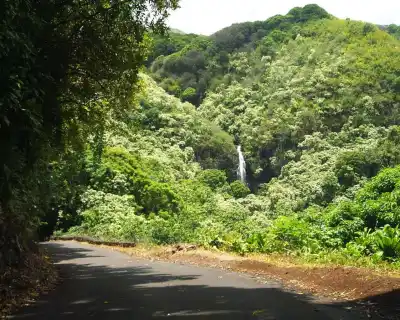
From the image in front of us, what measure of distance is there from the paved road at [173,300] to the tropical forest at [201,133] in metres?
2.05

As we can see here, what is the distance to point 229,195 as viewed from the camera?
63.9 m

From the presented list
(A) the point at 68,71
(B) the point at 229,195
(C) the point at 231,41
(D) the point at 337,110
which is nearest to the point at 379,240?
(A) the point at 68,71

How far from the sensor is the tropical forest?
11.2 meters

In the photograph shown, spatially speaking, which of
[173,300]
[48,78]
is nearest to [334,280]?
[173,300]

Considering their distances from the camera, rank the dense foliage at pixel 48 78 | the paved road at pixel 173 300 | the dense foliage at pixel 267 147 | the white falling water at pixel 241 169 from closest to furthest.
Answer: the paved road at pixel 173 300 < the dense foliage at pixel 48 78 < the dense foliage at pixel 267 147 < the white falling water at pixel 241 169

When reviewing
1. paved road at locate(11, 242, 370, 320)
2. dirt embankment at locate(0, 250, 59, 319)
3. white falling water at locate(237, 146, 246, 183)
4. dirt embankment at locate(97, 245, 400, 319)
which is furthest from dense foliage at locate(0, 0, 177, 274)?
white falling water at locate(237, 146, 246, 183)

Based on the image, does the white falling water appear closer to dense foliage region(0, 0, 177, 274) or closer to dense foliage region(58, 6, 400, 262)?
dense foliage region(58, 6, 400, 262)

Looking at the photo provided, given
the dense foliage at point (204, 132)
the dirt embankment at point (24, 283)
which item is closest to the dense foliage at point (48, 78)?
the dense foliage at point (204, 132)

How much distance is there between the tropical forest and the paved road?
2.05 meters

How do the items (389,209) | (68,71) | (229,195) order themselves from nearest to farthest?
(68,71)
(389,209)
(229,195)

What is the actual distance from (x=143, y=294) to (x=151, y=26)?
24.8 feet

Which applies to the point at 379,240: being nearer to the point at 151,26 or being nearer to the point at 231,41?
the point at 151,26

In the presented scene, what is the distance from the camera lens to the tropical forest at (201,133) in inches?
443

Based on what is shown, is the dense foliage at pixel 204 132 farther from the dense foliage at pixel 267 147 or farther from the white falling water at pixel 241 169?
the white falling water at pixel 241 169
